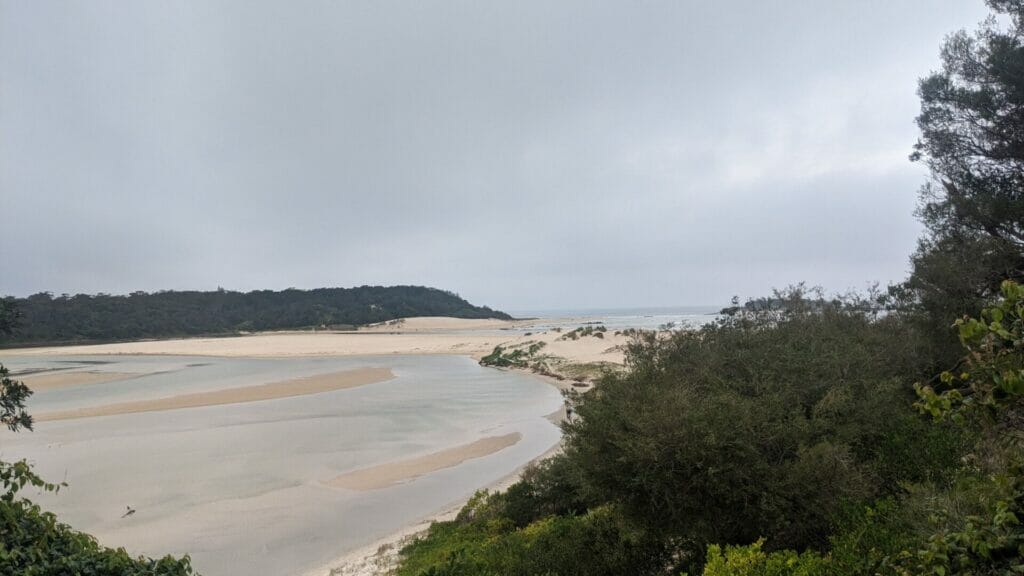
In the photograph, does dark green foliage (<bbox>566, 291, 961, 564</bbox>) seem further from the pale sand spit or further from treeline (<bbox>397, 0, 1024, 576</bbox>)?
the pale sand spit

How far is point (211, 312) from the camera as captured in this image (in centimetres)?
9581

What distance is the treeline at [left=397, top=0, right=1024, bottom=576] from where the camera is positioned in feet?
8.43

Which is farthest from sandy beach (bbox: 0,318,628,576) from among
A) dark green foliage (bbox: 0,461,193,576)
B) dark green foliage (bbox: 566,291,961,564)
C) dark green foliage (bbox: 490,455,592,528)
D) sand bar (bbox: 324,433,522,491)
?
dark green foliage (bbox: 0,461,193,576)

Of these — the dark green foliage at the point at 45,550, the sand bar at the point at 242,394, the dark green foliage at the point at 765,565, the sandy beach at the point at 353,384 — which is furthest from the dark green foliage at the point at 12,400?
the sand bar at the point at 242,394

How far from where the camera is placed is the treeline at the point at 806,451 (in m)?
2.57

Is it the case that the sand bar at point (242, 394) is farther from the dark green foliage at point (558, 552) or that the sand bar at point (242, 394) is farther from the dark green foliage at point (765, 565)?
the dark green foliage at point (765, 565)

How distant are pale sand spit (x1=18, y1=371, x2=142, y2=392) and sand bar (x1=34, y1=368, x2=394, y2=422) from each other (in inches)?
409

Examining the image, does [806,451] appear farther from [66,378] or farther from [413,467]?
[66,378]

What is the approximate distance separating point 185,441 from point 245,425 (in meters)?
2.32

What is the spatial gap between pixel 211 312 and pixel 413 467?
98.5m

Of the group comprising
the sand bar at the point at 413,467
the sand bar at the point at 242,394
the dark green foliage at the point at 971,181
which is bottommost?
the sand bar at the point at 413,467

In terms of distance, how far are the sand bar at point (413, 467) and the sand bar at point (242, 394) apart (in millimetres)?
13453

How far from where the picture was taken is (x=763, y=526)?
5102mm

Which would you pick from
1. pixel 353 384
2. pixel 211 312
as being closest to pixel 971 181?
pixel 353 384
